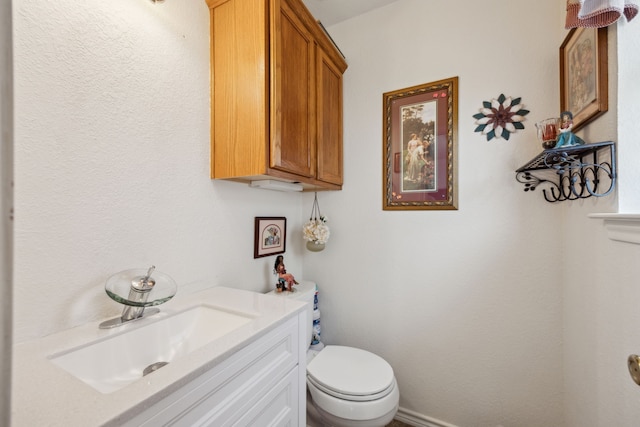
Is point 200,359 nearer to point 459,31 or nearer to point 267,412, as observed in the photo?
point 267,412

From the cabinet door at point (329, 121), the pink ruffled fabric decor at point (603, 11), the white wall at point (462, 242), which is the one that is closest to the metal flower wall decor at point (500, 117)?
the white wall at point (462, 242)

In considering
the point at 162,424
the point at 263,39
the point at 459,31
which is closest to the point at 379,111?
the point at 459,31

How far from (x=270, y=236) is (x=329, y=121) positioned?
787 mm

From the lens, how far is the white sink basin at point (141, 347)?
27.6 inches

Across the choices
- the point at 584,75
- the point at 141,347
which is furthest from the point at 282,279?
the point at 584,75

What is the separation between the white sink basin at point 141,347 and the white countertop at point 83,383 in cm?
3

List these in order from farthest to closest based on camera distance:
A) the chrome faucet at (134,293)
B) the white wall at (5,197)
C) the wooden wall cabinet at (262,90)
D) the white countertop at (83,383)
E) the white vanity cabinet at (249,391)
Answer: the wooden wall cabinet at (262,90)
the chrome faucet at (134,293)
the white vanity cabinet at (249,391)
the white countertop at (83,383)
the white wall at (5,197)

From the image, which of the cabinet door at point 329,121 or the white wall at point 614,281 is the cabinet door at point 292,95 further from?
the white wall at point 614,281

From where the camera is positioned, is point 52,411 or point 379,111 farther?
point 379,111

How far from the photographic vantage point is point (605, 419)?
831mm

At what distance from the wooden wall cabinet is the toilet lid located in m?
0.97

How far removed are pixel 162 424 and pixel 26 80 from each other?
3.15 feet

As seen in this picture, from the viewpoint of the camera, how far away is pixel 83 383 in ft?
1.80

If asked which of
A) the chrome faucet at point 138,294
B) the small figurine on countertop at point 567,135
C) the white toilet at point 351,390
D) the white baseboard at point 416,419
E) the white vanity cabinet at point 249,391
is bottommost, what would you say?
the white baseboard at point 416,419
